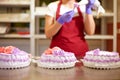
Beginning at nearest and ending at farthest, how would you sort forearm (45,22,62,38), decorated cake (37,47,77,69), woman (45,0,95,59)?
decorated cake (37,47,77,69), forearm (45,22,62,38), woman (45,0,95,59)

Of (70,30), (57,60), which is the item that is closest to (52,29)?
(70,30)

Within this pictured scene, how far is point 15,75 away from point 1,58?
0.15m

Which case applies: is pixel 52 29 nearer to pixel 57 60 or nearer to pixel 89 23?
pixel 89 23

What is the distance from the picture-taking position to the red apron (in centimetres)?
141

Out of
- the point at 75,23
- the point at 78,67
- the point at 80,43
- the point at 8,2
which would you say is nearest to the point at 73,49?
the point at 80,43

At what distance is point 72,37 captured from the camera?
1.44 meters

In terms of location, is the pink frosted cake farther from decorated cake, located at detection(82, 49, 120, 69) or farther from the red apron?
the red apron

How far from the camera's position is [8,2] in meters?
2.16

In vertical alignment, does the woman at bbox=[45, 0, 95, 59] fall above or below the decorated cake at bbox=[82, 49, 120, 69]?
above

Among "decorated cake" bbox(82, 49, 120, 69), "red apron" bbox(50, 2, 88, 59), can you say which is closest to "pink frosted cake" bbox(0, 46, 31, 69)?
"decorated cake" bbox(82, 49, 120, 69)

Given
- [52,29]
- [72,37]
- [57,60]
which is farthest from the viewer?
[72,37]

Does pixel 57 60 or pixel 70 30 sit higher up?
pixel 70 30

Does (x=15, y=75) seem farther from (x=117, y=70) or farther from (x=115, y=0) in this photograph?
(x=115, y=0)

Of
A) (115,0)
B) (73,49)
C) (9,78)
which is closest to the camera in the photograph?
(9,78)
